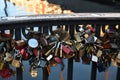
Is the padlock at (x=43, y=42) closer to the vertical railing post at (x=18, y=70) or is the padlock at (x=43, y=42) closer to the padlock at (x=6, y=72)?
the vertical railing post at (x=18, y=70)

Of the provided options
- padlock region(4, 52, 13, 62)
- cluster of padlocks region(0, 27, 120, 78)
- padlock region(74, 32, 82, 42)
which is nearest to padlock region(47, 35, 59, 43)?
cluster of padlocks region(0, 27, 120, 78)

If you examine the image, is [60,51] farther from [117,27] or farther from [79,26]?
[117,27]

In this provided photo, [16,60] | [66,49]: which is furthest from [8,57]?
[66,49]

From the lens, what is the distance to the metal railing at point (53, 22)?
147 centimetres

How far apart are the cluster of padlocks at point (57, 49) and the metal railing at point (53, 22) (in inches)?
1.3

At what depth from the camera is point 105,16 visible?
1.58 m

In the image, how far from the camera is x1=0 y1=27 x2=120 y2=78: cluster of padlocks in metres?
1.51

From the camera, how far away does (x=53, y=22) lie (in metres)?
1.53

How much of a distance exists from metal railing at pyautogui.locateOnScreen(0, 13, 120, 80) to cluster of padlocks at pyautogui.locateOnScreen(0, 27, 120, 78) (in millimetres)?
33

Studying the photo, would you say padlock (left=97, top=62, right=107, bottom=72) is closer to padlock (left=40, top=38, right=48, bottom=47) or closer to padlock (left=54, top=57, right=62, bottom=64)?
padlock (left=54, top=57, right=62, bottom=64)

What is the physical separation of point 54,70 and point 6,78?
295 millimetres

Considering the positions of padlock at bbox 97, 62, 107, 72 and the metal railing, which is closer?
the metal railing

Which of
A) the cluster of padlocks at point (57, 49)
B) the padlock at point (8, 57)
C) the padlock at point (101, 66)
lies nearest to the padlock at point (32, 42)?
the cluster of padlocks at point (57, 49)

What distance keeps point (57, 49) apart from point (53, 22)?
14 centimetres
